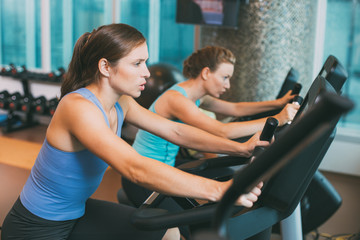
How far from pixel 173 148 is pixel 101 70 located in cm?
80

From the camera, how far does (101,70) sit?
128 centimetres

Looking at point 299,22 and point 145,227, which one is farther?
point 299,22

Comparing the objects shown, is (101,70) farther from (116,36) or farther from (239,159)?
(239,159)

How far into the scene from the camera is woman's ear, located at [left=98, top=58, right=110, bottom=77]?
1269 millimetres

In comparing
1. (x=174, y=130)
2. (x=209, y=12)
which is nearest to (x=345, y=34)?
(x=209, y=12)

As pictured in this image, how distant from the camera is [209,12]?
10.2ft

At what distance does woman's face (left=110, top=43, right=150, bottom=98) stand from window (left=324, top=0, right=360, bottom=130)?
9.47ft

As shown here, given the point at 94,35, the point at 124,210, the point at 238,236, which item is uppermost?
the point at 94,35

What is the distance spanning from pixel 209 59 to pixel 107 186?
4.49ft

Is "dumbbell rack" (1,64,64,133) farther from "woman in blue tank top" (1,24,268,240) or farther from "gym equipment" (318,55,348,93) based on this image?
"gym equipment" (318,55,348,93)

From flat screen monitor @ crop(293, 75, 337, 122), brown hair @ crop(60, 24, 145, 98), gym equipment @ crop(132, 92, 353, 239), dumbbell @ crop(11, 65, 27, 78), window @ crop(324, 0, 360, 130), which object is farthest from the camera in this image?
dumbbell @ crop(11, 65, 27, 78)

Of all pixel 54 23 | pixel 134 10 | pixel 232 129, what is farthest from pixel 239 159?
pixel 54 23

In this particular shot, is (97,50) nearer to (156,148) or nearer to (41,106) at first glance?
(156,148)

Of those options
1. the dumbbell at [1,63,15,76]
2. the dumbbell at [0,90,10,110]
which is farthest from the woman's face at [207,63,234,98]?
the dumbbell at [1,63,15,76]
